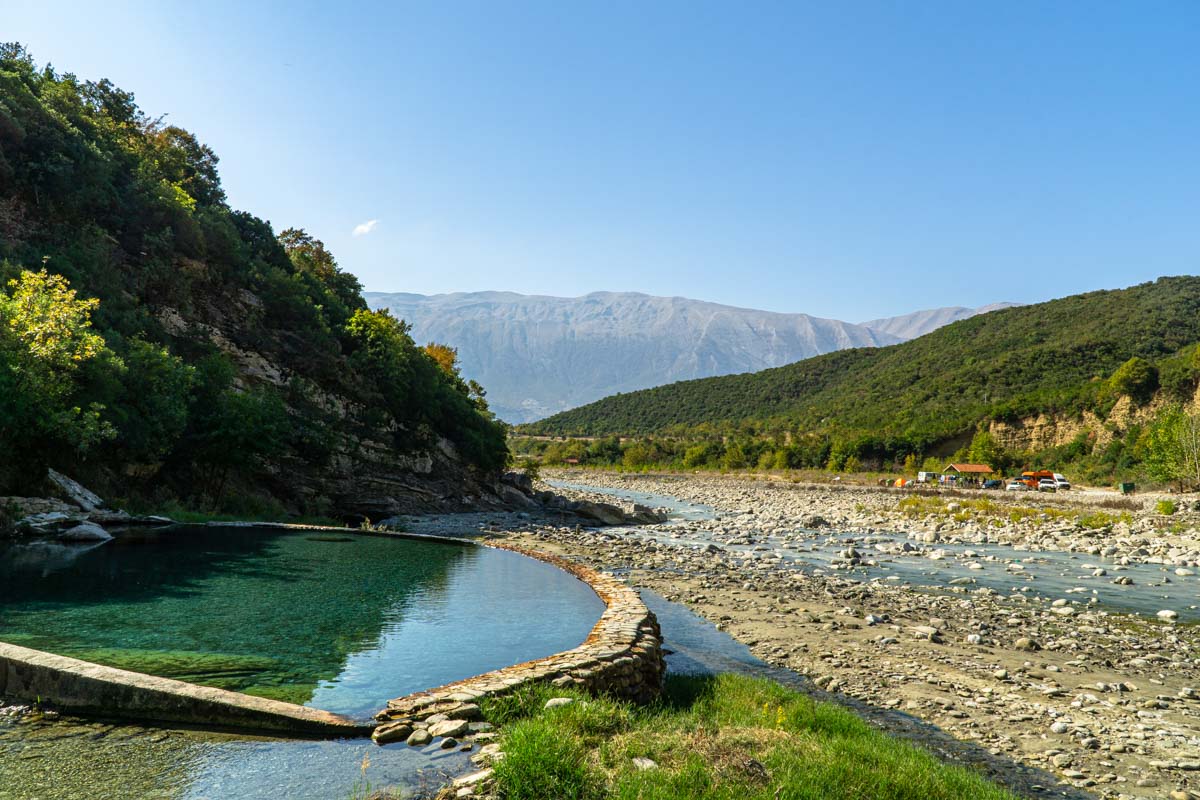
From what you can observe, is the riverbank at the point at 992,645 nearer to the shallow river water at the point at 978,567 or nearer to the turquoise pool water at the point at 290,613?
the shallow river water at the point at 978,567

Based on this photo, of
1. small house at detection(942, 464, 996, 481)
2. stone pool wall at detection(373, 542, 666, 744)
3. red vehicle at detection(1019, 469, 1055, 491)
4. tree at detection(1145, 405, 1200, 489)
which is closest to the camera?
stone pool wall at detection(373, 542, 666, 744)

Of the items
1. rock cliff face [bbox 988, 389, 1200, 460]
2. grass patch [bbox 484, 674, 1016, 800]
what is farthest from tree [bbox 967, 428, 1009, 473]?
grass patch [bbox 484, 674, 1016, 800]

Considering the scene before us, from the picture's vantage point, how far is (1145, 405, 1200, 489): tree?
44.9 metres

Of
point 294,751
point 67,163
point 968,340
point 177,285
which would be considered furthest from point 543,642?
point 968,340

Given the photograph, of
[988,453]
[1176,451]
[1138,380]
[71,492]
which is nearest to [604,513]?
[71,492]

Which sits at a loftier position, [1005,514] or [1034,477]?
[1005,514]

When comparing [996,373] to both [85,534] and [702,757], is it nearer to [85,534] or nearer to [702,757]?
[702,757]

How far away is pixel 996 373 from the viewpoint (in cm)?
8944

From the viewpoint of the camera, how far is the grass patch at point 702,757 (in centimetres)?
557

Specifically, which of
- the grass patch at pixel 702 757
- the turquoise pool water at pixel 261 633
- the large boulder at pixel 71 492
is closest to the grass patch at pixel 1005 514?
the turquoise pool water at pixel 261 633

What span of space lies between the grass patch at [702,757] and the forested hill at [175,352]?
69.8ft

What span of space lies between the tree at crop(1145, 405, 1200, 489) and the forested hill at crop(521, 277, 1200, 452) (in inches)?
701

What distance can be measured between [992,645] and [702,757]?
9.86 meters

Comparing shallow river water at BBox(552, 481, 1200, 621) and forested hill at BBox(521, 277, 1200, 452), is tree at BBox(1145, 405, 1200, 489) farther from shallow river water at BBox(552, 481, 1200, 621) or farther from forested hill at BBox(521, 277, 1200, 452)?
shallow river water at BBox(552, 481, 1200, 621)
